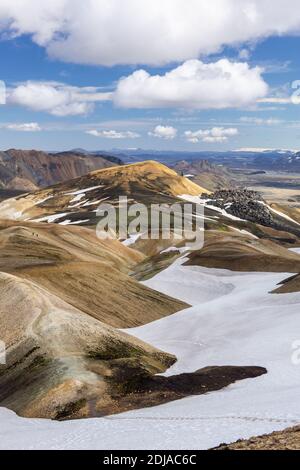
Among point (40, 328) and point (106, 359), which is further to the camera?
point (40, 328)

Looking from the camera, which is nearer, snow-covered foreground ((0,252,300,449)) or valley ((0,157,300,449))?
snow-covered foreground ((0,252,300,449))

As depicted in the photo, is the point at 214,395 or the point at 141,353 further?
the point at 141,353

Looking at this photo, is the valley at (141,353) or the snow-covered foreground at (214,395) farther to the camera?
the valley at (141,353)

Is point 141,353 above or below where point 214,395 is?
below

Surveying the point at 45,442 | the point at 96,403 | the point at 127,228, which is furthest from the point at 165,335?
the point at 127,228

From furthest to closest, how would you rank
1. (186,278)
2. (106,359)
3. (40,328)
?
(186,278) < (40,328) < (106,359)
